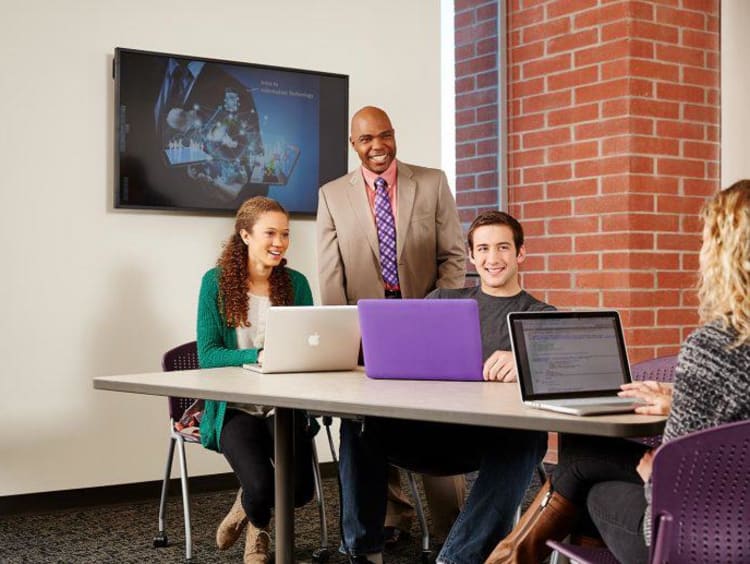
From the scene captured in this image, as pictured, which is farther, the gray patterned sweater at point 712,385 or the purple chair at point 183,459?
the purple chair at point 183,459

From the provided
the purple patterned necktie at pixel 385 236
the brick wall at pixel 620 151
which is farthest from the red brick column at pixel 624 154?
the purple patterned necktie at pixel 385 236

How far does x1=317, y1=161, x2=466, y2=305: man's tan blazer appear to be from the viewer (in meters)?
3.97

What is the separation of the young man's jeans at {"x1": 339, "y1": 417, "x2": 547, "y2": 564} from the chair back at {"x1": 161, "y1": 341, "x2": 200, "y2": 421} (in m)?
0.89

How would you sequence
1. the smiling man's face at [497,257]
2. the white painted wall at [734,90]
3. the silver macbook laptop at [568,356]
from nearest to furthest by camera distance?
the silver macbook laptop at [568,356]
the smiling man's face at [497,257]
the white painted wall at [734,90]

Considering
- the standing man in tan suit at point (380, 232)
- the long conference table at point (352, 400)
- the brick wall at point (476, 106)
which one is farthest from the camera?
the brick wall at point (476, 106)

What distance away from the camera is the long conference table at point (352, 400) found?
2.08 m

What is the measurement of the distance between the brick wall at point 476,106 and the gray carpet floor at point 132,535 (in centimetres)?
170

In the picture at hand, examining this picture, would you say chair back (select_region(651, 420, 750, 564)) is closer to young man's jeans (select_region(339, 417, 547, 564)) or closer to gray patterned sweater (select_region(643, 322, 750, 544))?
gray patterned sweater (select_region(643, 322, 750, 544))

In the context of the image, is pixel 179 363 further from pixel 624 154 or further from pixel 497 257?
pixel 624 154

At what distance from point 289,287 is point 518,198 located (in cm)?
212

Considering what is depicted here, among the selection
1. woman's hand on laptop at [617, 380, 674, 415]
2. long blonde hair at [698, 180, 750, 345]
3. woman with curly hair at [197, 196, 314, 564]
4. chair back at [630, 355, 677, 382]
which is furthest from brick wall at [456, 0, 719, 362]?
Result: long blonde hair at [698, 180, 750, 345]

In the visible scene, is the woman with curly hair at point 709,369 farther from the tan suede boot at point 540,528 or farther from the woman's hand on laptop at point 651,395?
the tan suede boot at point 540,528

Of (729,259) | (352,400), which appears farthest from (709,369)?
(352,400)

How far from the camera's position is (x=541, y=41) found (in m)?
5.20
